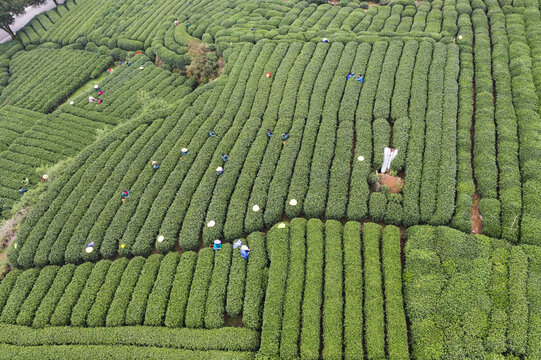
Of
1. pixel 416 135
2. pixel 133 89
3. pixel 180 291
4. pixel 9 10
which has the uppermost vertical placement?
pixel 9 10

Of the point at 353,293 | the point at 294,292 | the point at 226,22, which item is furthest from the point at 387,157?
the point at 226,22

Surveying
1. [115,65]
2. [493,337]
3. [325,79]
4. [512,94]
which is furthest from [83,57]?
[493,337]

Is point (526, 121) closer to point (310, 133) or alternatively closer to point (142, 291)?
point (310, 133)

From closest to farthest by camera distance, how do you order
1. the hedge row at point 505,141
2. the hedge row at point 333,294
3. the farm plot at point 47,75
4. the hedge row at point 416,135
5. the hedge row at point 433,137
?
1. the hedge row at point 333,294
2. the hedge row at point 505,141
3. the hedge row at point 416,135
4. the hedge row at point 433,137
5. the farm plot at point 47,75

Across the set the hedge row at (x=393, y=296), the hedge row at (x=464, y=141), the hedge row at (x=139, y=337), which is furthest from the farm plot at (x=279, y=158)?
the hedge row at (x=139, y=337)

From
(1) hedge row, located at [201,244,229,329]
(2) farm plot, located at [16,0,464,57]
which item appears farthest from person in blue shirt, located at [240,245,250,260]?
(2) farm plot, located at [16,0,464,57]

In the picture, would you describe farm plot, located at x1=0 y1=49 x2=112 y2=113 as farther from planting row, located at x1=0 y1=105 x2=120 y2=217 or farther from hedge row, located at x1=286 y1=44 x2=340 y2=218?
hedge row, located at x1=286 y1=44 x2=340 y2=218

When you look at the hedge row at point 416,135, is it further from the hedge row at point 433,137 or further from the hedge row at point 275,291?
the hedge row at point 275,291
